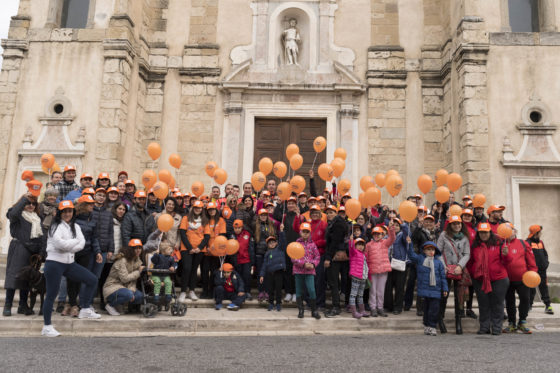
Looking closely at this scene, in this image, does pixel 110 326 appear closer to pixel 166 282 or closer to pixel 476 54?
pixel 166 282

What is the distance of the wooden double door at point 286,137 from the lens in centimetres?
1279

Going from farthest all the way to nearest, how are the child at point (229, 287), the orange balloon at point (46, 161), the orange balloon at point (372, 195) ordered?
the orange balloon at point (46, 161), the orange balloon at point (372, 195), the child at point (229, 287)

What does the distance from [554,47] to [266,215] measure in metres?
9.25

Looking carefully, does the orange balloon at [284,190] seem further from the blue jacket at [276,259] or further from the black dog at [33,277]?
the black dog at [33,277]

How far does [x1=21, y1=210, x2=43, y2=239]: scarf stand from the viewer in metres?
Answer: 6.38

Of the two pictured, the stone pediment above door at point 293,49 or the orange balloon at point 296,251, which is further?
the stone pediment above door at point 293,49

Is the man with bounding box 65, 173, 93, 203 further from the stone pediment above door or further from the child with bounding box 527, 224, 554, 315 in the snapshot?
the child with bounding box 527, 224, 554, 315

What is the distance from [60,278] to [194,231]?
2289 mm

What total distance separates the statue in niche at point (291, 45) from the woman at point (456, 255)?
820 centimetres

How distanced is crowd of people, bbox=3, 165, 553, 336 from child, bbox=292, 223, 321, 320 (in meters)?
0.02

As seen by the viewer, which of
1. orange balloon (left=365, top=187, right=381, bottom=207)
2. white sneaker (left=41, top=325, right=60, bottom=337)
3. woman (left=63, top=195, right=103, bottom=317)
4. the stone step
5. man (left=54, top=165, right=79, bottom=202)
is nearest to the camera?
white sneaker (left=41, top=325, right=60, bottom=337)

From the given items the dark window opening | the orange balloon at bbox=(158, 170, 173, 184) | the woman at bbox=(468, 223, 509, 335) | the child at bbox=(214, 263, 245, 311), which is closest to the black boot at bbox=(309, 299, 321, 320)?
the child at bbox=(214, 263, 245, 311)

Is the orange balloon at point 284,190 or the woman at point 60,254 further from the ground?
the orange balloon at point 284,190

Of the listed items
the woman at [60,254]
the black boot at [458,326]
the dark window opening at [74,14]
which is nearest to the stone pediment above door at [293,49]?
the dark window opening at [74,14]
